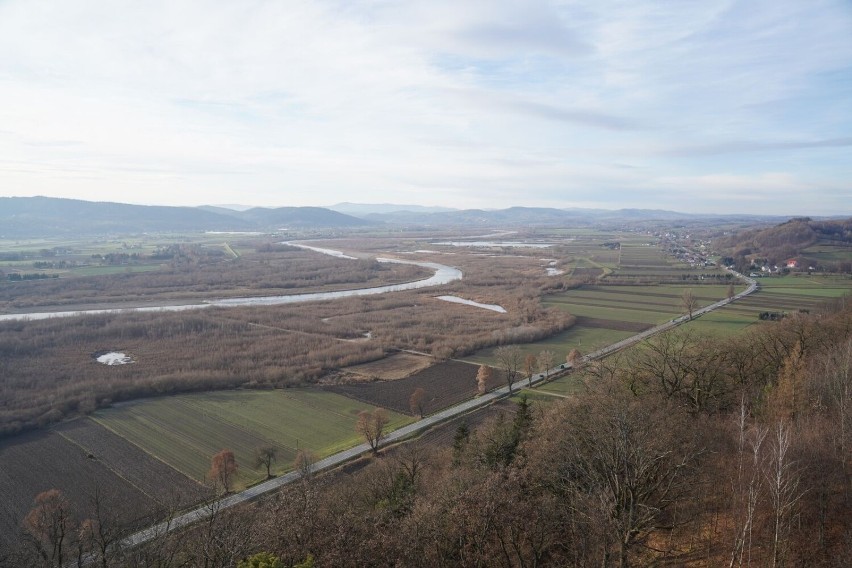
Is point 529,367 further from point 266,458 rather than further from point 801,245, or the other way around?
point 801,245

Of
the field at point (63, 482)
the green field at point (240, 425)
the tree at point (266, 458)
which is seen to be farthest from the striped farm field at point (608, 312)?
the field at point (63, 482)

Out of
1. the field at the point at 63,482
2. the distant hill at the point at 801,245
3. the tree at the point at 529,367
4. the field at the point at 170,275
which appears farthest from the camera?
the distant hill at the point at 801,245

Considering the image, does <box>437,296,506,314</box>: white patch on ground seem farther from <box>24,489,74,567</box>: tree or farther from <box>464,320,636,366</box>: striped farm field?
<box>24,489,74,567</box>: tree

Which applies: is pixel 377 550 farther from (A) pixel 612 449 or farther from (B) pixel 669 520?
(B) pixel 669 520

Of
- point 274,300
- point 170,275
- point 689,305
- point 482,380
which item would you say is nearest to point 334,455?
point 482,380

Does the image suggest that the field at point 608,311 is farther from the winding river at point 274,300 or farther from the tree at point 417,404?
the winding river at point 274,300

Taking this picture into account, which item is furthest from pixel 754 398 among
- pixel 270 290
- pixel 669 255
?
pixel 669 255
